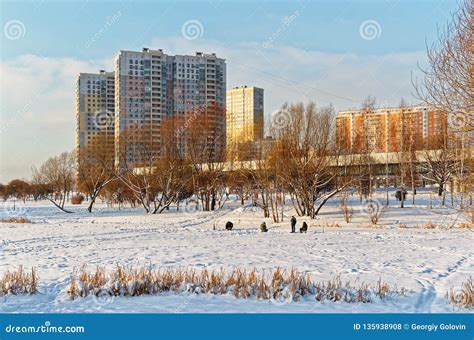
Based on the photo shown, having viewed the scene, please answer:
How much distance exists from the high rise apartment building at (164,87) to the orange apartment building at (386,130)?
1425 cm

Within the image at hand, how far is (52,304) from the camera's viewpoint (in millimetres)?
8492

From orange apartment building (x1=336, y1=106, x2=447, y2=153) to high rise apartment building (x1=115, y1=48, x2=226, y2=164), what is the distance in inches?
561

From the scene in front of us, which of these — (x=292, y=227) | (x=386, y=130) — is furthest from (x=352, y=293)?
(x=386, y=130)

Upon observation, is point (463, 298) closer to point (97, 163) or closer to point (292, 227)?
point (292, 227)

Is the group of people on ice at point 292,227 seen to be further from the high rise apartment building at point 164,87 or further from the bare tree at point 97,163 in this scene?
the bare tree at point 97,163

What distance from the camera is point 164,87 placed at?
5312 centimetres

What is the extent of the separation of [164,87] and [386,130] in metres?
26.7

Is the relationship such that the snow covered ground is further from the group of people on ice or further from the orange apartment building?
the orange apartment building

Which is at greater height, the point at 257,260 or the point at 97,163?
the point at 97,163

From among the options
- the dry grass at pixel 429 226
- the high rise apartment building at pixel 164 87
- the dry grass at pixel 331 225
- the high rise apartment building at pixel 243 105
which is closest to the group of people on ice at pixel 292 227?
the dry grass at pixel 331 225

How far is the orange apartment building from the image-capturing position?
37906mm

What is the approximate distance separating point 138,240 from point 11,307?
13097mm
